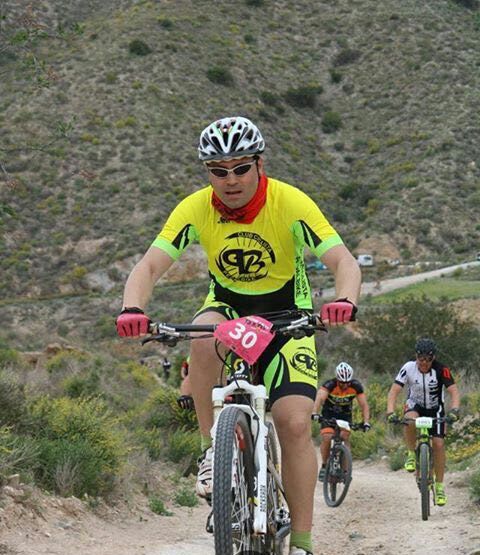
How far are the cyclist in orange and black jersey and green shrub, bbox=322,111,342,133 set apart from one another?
4883 centimetres

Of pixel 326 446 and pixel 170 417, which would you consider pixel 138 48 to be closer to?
pixel 170 417

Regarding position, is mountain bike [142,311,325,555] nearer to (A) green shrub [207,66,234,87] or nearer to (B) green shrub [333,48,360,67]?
(A) green shrub [207,66,234,87]

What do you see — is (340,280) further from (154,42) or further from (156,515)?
(154,42)

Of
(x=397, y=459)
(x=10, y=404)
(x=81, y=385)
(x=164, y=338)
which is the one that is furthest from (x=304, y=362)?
(x=81, y=385)

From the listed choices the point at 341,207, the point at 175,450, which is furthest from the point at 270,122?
the point at 175,450

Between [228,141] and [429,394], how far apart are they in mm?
6864

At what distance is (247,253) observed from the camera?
17.8 feet

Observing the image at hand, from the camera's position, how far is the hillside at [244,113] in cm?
4831

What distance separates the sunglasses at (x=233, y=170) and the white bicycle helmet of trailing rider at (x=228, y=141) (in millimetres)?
88

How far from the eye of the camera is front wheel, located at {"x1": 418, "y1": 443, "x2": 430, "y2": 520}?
10.3 meters

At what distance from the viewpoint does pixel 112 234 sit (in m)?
47.4

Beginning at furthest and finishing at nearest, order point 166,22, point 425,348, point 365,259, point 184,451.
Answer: point 166,22 → point 365,259 → point 184,451 → point 425,348

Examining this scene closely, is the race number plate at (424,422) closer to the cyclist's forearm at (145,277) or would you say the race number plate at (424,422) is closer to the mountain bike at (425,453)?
the mountain bike at (425,453)

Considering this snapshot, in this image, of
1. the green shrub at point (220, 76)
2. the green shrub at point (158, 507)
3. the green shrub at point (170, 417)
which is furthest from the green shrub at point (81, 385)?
the green shrub at point (220, 76)
